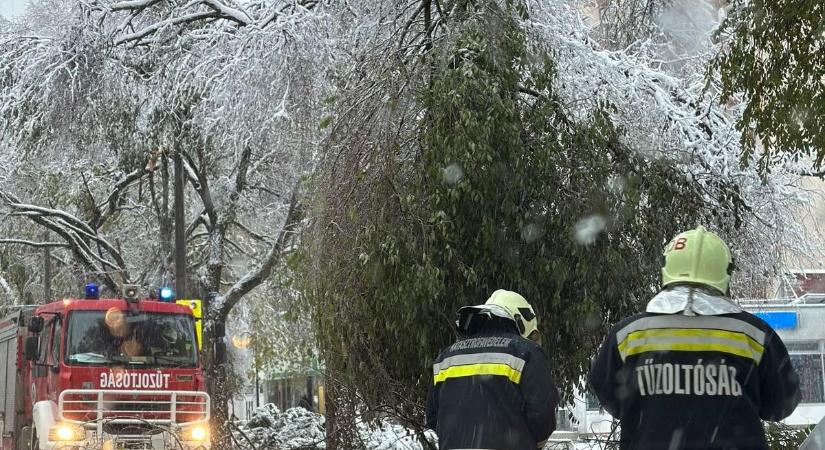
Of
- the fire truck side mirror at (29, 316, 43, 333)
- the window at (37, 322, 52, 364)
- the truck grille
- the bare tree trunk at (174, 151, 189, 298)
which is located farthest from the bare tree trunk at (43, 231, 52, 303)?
the truck grille

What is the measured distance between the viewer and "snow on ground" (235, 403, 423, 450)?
15279mm

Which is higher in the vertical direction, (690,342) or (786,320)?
(786,320)

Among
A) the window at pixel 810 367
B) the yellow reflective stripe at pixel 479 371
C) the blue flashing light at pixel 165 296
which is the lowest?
the yellow reflective stripe at pixel 479 371

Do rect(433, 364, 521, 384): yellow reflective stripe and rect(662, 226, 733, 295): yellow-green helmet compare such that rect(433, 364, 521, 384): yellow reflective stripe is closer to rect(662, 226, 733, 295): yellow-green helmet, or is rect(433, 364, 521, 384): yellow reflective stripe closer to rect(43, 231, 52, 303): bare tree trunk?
rect(662, 226, 733, 295): yellow-green helmet

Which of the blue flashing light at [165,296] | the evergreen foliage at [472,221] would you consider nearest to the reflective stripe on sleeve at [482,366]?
the evergreen foliage at [472,221]

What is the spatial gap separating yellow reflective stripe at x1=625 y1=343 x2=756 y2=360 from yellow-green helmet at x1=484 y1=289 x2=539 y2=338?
1.32m

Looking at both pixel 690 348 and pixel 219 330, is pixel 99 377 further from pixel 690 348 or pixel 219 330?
pixel 690 348

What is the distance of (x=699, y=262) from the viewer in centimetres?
422

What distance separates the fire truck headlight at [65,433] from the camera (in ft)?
43.5

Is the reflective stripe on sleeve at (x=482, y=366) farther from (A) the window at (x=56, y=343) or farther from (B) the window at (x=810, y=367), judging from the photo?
(B) the window at (x=810, y=367)

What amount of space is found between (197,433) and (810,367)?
71.3 ft

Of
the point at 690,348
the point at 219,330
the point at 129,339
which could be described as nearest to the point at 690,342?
the point at 690,348

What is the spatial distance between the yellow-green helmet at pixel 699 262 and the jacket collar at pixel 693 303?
0.11 ft

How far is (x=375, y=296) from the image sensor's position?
29.6 feet
